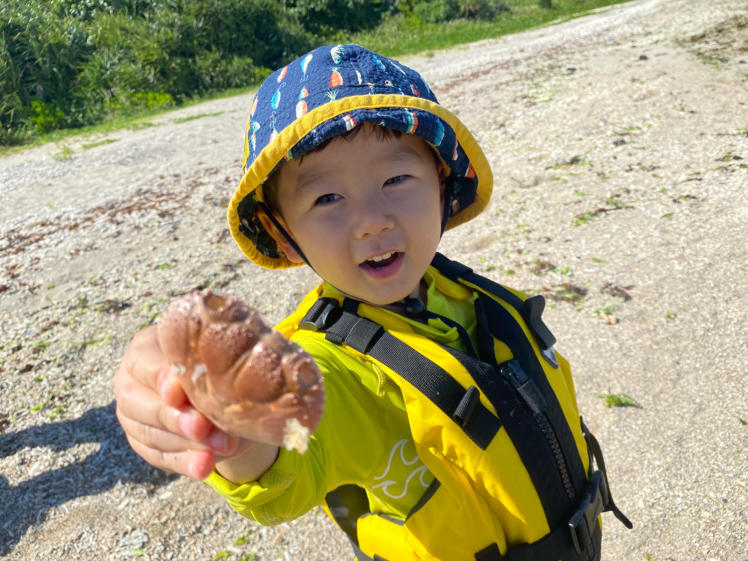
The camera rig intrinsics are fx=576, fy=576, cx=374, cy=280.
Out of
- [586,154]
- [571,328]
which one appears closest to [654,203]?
[586,154]

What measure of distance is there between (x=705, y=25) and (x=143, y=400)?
542 inches

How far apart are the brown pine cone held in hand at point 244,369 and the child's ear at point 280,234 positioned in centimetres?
107

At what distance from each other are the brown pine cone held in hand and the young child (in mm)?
588

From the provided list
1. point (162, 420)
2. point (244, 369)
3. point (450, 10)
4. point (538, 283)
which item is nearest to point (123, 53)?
point (450, 10)

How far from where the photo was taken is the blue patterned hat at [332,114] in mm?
1719

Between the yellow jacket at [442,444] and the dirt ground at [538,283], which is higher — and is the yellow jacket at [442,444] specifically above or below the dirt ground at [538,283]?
above

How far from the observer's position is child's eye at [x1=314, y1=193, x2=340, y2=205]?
5.74 feet

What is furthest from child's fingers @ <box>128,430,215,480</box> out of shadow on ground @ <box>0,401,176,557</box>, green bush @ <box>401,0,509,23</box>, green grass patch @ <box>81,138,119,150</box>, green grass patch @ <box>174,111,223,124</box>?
green bush @ <box>401,0,509,23</box>

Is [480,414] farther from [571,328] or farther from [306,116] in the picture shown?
[571,328]

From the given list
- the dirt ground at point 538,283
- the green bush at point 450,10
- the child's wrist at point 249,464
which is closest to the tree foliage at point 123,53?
the green bush at point 450,10

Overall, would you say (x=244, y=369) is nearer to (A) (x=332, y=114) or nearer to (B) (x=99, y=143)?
(A) (x=332, y=114)

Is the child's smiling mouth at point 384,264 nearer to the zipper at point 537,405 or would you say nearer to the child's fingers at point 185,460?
the zipper at point 537,405

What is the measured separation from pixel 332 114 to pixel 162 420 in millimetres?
1044

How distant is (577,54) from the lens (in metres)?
11.9
